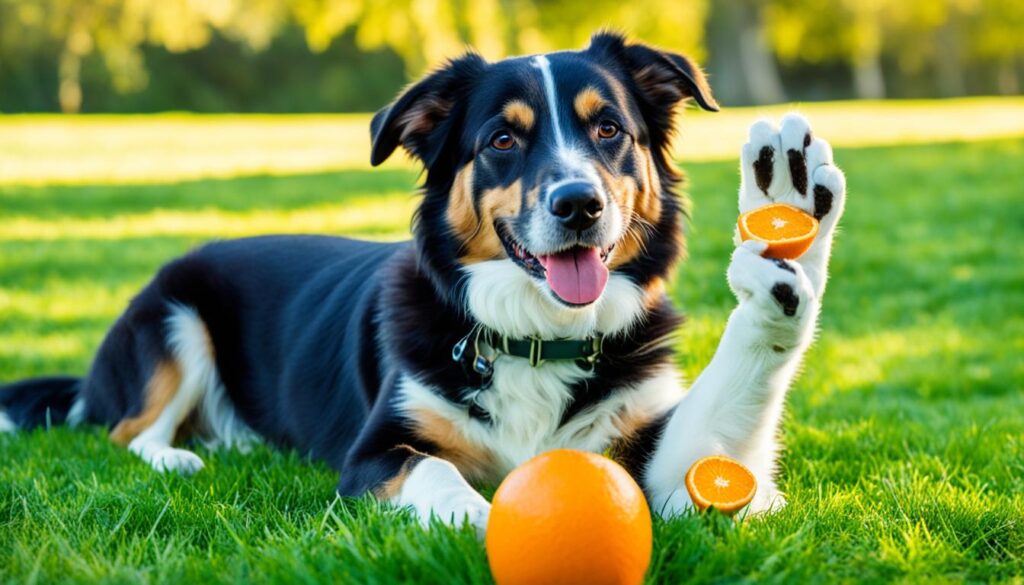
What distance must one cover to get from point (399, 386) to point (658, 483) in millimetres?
975

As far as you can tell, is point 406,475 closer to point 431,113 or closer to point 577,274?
point 577,274

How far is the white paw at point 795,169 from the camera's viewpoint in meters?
3.39

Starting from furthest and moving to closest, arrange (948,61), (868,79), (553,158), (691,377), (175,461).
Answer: (868,79) < (948,61) < (691,377) < (175,461) < (553,158)

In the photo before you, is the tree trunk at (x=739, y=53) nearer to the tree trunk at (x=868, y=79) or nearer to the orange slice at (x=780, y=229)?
the tree trunk at (x=868, y=79)

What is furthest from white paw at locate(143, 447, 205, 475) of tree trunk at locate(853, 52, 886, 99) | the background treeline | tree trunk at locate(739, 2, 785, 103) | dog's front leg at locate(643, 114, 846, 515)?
tree trunk at locate(853, 52, 886, 99)

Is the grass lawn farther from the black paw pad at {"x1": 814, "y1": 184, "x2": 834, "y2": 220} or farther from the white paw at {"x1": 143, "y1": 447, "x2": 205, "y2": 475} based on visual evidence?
the black paw pad at {"x1": 814, "y1": 184, "x2": 834, "y2": 220}

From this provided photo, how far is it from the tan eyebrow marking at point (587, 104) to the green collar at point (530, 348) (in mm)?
810

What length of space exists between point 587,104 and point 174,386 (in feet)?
7.89

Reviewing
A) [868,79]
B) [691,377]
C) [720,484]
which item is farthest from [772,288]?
[868,79]

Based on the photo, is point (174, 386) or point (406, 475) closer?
point (406, 475)

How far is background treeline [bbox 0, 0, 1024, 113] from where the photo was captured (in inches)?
1351

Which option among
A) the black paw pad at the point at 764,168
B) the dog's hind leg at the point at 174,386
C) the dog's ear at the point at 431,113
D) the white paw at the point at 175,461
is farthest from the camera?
the dog's hind leg at the point at 174,386

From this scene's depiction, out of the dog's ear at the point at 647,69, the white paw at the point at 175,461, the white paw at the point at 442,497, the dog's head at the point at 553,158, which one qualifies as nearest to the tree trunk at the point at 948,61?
the dog's ear at the point at 647,69

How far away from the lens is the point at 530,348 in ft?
13.0
